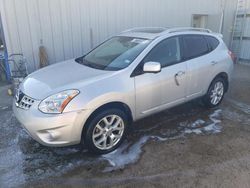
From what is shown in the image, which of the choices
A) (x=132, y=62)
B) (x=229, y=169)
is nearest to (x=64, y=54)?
(x=132, y=62)

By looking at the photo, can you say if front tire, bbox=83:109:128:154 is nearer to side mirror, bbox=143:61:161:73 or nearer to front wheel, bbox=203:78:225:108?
side mirror, bbox=143:61:161:73

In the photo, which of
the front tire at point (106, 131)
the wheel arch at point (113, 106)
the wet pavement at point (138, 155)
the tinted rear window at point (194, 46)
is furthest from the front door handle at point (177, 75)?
the front tire at point (106, 131)

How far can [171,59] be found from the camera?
3.75 metres

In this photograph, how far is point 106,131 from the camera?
3.15 metres

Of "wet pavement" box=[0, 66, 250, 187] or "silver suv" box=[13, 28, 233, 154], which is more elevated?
"silver suv" box=[13, 28, 233, 154]

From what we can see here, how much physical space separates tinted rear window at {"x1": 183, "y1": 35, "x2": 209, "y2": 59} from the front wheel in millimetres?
729

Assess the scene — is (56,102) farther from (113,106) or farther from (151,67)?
(151,67)

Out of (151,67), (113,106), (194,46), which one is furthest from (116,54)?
(194,46)

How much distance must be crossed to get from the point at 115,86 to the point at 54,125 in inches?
36.1

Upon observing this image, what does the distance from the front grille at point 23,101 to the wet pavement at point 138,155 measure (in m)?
0.74

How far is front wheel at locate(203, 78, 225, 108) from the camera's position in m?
4.60

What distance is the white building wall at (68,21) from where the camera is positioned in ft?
18.5

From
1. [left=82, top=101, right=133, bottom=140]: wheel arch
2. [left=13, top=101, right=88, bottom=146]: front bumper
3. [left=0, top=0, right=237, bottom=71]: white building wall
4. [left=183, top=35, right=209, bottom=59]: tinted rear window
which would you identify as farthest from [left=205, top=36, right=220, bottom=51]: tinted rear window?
[left=0, top=0, right=237, bottom=71]: white building wall

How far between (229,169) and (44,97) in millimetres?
2494
